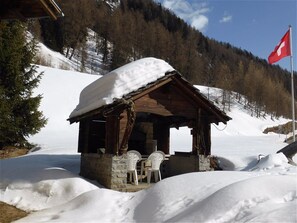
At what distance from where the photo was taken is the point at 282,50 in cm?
1745

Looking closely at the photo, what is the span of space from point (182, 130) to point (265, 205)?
28.6 m

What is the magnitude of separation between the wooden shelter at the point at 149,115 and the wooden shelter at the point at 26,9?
137 inches

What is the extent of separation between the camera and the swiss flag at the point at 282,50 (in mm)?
17219

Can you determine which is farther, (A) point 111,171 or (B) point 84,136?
(B) point 84,136

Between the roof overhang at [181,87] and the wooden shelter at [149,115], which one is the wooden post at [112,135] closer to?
the wooden shelter at [149,115]

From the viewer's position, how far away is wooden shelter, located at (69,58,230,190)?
10.9 metres

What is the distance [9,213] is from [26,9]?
198 inches

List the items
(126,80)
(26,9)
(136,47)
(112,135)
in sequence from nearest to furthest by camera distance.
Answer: (26,9) → (112,135) → (126,80) → (136,47)

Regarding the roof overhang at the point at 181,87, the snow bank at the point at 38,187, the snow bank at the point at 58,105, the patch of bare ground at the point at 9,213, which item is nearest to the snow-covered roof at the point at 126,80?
the roof overhang at the point at 181,87

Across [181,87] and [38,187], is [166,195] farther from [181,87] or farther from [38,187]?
[181,87]

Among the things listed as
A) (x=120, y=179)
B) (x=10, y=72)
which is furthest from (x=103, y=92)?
(x=10, y=72)

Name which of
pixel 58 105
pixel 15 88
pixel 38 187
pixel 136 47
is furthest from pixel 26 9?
pixel 136 47

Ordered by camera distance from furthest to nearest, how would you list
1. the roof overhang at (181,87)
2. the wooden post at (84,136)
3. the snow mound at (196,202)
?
1. the wooden post at (84,136)
2. the roof overhang at (181,87)
3. the snow mound at (196,202)

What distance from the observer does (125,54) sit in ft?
188
